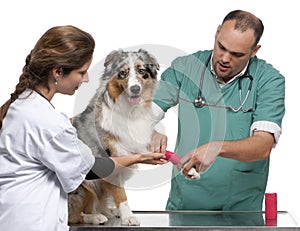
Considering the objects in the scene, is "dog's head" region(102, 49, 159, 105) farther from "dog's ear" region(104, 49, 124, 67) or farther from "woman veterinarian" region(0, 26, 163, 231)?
"woman veterinarian" region(0, 26, 163, 231)

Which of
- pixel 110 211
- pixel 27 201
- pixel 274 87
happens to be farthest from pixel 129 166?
pixel 274 87

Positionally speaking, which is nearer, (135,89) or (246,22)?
(135,89)

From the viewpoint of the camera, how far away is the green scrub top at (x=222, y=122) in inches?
118

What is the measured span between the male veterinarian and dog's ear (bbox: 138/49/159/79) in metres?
0.08

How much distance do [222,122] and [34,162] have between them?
2.98 feet

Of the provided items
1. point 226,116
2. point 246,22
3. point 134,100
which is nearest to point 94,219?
point 134,100

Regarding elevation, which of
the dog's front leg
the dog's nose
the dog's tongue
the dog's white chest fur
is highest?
the dog's nose

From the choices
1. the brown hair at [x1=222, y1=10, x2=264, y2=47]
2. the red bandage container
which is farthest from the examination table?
the brown hair at [x1=222, y1=10, x2=264, y2=47]

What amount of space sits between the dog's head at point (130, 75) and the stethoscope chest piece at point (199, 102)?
11.3 inches

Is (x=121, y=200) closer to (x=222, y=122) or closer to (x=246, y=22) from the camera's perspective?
(x=222, y=122)

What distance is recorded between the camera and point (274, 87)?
3176 millimetres

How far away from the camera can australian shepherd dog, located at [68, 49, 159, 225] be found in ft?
9.01

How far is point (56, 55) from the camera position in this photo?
250 centimetres

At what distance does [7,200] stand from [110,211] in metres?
0.54
